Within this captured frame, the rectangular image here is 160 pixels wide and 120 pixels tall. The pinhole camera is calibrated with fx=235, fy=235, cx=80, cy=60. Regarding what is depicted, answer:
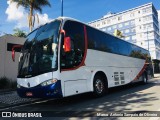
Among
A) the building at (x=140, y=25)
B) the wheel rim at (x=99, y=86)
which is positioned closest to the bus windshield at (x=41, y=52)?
the wheel rim at (x=99, y=86)

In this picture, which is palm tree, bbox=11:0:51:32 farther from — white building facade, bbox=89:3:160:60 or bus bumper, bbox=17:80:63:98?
white building facade, bbox=89:3:160:60

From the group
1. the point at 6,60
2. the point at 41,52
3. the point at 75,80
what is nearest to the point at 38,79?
the point at 41,52

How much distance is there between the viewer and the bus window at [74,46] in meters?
8.86

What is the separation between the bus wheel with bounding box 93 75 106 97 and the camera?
1077 cm

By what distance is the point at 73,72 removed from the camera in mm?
9227

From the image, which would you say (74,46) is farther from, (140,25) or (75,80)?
(140,25)

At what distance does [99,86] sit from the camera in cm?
1111

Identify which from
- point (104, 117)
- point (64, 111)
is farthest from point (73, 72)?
point (104, 117)

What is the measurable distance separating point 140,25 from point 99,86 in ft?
254

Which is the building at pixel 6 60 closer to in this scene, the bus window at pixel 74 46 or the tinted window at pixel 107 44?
the tinted window at pixel 107 44

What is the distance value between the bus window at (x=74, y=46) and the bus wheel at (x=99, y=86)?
160 centimetres

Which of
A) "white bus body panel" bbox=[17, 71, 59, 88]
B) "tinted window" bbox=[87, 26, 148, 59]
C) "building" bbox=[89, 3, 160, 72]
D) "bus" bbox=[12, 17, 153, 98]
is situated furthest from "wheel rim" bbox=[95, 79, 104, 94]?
"building" bbox=[89, 3, 160, 72]

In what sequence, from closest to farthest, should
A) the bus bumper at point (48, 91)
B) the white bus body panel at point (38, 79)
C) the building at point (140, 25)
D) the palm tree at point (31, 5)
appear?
1. the bus bumper at point (48, 91)
2. the white bus body panel at point (38, 79)
3. the palm tree at point (31, 5)
4. the building at point (140, 25)

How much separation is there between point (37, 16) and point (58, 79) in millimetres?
21522
